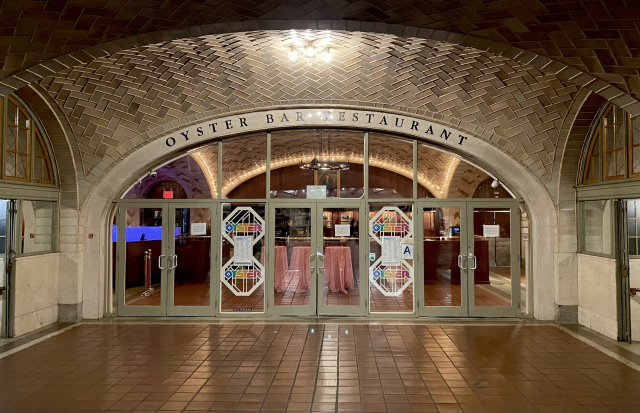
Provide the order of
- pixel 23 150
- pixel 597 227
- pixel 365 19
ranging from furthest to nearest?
pixel 597 227 < pixel 23 150 < pixel 365 19

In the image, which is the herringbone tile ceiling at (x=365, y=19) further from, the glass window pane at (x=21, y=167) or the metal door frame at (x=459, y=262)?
the metal door frame at (x=459, y=262)

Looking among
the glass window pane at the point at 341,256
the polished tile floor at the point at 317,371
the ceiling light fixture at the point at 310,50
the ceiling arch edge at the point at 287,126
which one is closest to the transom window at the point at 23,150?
the ceiling arch edge at the point at 287,126

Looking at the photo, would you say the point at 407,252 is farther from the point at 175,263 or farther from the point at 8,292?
the point at 8,292

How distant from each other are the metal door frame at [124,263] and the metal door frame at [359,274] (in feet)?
8.40

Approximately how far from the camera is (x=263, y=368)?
16.2ft

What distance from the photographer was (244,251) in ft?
24.4

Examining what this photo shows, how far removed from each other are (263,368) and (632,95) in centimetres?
478

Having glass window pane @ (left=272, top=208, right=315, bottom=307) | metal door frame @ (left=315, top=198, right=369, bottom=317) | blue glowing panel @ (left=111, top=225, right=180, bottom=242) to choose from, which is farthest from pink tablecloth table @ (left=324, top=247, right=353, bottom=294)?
blue glowing panel @ (left=111, top=225, right=180, bottom=242)

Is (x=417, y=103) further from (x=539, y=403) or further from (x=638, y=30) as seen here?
(x=539, y=403)

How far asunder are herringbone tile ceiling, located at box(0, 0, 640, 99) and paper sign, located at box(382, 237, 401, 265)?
12.8 feet

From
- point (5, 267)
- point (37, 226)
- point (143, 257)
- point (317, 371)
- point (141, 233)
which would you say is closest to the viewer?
point (317, 371)

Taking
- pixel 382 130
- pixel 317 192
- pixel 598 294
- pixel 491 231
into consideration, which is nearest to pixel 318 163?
pixel 317 192

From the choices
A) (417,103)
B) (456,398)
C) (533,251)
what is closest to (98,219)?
(417,103)

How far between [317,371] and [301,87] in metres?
4.31
